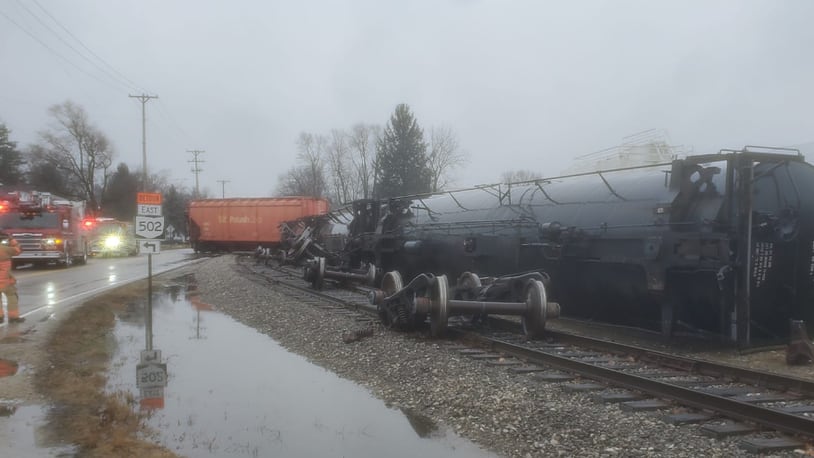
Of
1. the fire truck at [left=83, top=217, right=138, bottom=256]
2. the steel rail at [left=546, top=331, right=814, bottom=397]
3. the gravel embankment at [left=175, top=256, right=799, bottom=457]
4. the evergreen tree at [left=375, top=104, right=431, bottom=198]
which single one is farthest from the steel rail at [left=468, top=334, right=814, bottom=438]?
the evergreen tree at [left=375, top=104, right=431, bottom=198]

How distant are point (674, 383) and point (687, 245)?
2.73 meters

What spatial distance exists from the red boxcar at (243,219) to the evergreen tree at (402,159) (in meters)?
15.7

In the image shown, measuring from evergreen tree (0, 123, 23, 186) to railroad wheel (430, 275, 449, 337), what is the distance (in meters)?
69.0

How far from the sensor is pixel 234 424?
21.4 feet

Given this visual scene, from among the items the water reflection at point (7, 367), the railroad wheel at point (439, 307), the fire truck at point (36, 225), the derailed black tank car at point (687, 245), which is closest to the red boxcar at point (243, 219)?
the fire truck at point (36, 225)

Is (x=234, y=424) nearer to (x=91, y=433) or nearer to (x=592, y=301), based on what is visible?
(x=91, y=433)

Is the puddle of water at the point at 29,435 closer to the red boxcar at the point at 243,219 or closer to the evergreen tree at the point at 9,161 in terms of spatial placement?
the red boxcar at the point at 243,219

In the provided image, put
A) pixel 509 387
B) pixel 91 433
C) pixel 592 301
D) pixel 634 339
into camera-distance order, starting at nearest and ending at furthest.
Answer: pixel 91 433 < pixel 509 387 < pixel 634 339 < pixel 592 301

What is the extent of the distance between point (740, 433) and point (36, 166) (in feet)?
265

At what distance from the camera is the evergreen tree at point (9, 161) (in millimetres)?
66250

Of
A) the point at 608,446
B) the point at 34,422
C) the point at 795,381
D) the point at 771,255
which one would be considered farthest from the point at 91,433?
the point at 771,255

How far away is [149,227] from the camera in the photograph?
9492 millimetres

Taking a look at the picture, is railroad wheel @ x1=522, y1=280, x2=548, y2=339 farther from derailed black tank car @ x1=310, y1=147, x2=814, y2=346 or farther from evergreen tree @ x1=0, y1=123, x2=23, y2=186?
evergreen tree @ x1=0, y1=123, x2=23, y2=186

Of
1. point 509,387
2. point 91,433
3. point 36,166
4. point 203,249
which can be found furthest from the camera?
point 36,166
